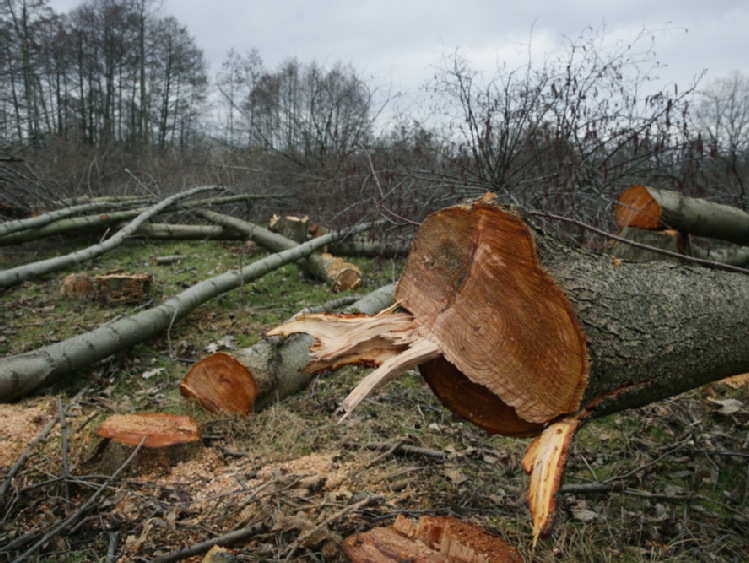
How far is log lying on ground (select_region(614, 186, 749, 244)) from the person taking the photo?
4.33 meters

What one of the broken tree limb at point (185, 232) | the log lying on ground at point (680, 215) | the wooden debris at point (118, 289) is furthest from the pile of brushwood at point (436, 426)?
the broken tree limb at point (185, 232)

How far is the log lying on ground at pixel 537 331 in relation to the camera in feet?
5.17

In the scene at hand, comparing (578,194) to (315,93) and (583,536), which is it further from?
(315,93)

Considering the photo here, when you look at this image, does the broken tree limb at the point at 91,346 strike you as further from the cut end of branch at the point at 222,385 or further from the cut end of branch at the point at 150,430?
the cut end of branch at the point at 150,430

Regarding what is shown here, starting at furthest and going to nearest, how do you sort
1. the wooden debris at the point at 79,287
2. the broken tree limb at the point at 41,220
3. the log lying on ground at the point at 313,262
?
1. the log lying on ground at the point at 313,262
2. the broken tree limb at the point at 41,220
3. the wooden debris at the point at 79,287

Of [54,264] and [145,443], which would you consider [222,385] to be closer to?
[145,443]

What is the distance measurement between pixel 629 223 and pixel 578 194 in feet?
3.19

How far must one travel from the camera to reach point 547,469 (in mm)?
1488

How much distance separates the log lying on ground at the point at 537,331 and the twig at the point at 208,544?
76cm

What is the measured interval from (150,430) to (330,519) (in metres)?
1.24

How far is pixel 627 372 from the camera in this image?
166cm

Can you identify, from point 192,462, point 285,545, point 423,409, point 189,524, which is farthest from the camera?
point 423,409

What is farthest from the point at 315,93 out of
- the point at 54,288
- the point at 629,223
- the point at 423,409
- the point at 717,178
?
the point at 423,409

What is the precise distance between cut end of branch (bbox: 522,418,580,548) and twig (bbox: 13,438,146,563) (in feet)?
5.98
